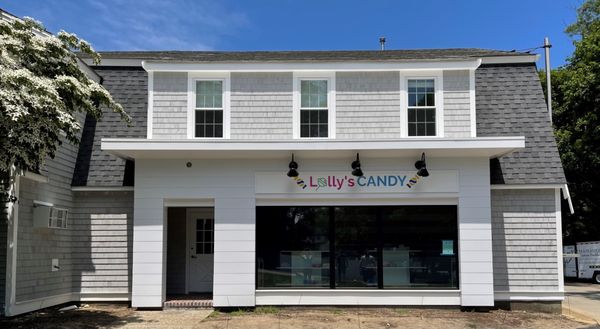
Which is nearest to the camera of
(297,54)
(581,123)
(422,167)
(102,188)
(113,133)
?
(422,167)

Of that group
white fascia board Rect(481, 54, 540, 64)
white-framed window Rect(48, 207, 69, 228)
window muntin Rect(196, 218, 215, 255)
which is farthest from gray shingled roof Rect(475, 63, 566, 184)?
white-framed window Rect(48, 207, 69, 228)

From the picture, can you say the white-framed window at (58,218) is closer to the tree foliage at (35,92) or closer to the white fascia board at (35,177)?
the white fascia board at (35,177)

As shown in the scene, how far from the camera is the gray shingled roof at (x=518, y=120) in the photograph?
1233cm

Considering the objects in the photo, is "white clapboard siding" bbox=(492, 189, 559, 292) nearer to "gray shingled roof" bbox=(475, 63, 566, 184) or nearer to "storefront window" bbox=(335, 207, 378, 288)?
"gray shingled roof" bbox=(475, 63, 566, 184)

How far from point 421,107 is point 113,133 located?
700 centimetres

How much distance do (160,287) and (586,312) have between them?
9568 millimetres

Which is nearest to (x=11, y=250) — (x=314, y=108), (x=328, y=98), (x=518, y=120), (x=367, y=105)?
(x=314, y=108)

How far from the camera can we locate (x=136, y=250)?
11.8 metres

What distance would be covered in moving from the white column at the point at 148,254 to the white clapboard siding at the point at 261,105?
239 cm

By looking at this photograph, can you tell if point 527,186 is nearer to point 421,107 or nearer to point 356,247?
point 421,107

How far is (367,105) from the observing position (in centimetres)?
1229

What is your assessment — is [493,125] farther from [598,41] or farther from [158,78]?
[598,41]

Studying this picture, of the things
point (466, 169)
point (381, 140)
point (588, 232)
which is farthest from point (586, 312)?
point (588, 232)

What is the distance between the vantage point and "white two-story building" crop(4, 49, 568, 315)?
11.7m
